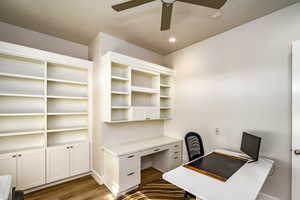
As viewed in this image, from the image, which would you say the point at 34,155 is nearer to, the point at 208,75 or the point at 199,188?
the point at 199,188

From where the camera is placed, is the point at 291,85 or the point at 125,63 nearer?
the point at 291,85

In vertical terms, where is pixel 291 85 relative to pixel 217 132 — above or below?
above

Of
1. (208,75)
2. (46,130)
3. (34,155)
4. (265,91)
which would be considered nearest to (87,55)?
(46,130)

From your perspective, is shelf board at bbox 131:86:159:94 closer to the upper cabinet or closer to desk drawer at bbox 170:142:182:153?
the upper cabinet

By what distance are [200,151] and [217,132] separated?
60 centimetres

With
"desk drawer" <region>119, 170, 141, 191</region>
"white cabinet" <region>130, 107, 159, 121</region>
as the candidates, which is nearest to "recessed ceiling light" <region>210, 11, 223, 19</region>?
"white cabinet" <region>130, 107, 159, 121</region>

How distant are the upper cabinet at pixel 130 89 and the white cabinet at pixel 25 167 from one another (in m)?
1.31

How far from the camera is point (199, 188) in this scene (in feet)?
4.14

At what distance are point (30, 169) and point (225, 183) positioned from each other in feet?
9.54

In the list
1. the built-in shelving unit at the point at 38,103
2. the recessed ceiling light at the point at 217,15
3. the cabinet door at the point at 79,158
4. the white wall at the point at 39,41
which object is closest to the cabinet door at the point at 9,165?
the built-in shelving unit at the point at 38,103

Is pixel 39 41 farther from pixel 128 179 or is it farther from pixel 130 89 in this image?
pixel 128 179

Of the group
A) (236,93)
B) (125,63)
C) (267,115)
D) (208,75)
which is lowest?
(267,115)

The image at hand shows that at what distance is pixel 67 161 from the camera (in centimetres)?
254

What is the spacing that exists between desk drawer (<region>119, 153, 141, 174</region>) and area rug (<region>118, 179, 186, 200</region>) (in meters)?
0.37
